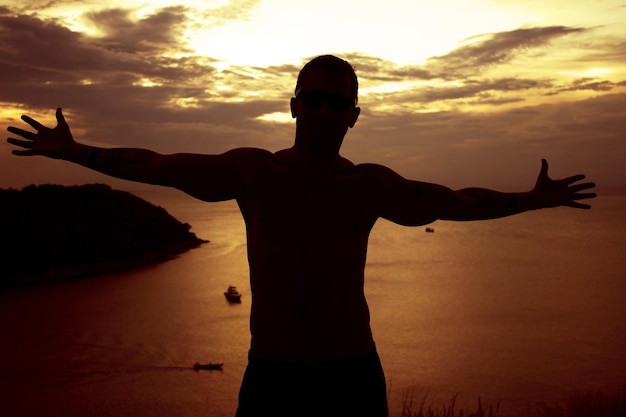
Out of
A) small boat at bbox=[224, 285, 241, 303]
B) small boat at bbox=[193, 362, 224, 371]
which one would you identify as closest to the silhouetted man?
small boat at bbox=[193, 362, 224, 371]

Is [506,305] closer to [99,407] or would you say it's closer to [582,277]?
[582,277]

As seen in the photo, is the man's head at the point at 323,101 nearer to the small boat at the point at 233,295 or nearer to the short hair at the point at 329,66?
the short hair at the point at 329,66

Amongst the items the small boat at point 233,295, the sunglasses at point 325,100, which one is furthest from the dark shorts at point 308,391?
the small boat at point 233,295

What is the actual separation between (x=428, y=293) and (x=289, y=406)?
14.1 m

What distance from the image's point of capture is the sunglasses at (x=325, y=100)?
2510 millimetres

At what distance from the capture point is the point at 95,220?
1706 cm

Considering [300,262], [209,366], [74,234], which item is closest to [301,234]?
[300,262]

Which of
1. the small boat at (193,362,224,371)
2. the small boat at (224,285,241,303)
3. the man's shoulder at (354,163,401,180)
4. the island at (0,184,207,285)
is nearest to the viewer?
the man's shoulder at (354,163,401,180)

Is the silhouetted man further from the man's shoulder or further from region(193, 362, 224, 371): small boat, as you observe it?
region(193, 362, 224, 371): small boat

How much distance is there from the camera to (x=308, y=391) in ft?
8.00

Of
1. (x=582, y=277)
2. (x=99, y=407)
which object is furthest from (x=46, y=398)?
(x=582, y=277)

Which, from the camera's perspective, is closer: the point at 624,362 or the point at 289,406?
the point at 289,406

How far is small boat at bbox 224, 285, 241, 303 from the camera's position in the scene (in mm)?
14375

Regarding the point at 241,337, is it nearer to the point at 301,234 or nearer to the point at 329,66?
the point at 301,234
